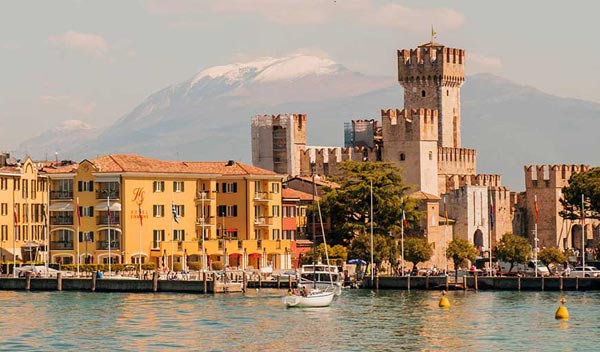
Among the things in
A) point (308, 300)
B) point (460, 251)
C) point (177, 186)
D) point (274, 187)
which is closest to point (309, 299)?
point (308, 300)

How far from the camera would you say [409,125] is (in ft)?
523

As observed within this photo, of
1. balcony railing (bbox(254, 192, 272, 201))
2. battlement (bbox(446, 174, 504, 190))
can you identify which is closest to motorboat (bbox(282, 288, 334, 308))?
balcony railing (bbox(254, 192, 272, 201))

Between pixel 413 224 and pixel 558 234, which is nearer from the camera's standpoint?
pixel 413 224

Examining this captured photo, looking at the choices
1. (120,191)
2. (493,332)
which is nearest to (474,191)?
(120,191)

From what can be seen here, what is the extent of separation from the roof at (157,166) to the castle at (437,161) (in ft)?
57.4

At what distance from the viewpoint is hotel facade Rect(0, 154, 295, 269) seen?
428 ft

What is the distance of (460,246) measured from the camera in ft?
477

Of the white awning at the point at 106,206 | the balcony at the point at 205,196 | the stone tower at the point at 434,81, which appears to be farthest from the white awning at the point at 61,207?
the stone tower at the point at 434,81

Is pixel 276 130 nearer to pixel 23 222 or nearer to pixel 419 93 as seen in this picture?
pixel 419 93

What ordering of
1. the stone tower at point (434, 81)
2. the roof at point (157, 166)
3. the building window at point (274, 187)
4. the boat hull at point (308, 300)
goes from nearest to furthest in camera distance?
the boat hull at point (308, 300) → the roof at point (157, 166) → the building window at point (274, 187) → the stone tower at point (434, 81)

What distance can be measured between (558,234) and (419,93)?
65.4 feet

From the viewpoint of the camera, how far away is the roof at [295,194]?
472 ft

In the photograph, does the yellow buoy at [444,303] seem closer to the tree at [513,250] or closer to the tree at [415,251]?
the tree at [415,251]

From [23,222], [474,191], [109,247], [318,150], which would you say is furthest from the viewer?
[318,150]
